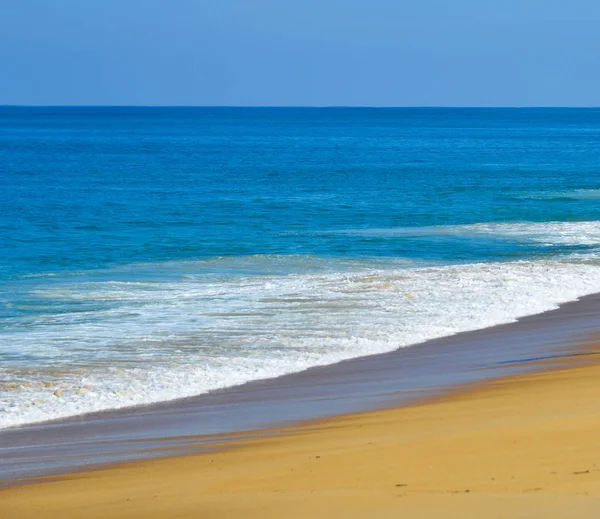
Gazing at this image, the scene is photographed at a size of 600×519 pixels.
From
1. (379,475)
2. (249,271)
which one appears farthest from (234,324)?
(379,475)

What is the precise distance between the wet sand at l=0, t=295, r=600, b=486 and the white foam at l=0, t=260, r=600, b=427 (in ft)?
1.37

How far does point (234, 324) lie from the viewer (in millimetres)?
13867

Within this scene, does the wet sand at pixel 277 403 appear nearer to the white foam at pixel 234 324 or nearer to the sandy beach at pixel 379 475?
the white foam at pixel 234 324

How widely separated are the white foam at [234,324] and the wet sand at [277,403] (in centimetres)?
42

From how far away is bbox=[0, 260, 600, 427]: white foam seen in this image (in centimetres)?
1040

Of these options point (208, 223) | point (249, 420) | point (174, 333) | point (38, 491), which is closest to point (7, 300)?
point (174, 333)

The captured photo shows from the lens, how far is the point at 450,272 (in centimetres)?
1939

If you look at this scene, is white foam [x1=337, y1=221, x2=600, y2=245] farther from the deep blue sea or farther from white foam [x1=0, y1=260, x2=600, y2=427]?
white foam [x1=0, y1=260, x2=600, y2=427]

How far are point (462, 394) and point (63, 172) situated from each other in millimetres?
52237

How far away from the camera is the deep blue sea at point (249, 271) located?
451 inches

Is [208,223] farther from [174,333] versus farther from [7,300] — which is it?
[174,333]

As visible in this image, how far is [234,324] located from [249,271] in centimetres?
679

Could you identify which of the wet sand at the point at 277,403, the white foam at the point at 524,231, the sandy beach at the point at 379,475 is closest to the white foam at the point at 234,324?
the wet sand at the point at 277,403

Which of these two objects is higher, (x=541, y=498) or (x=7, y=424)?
(x=541, y=498)
